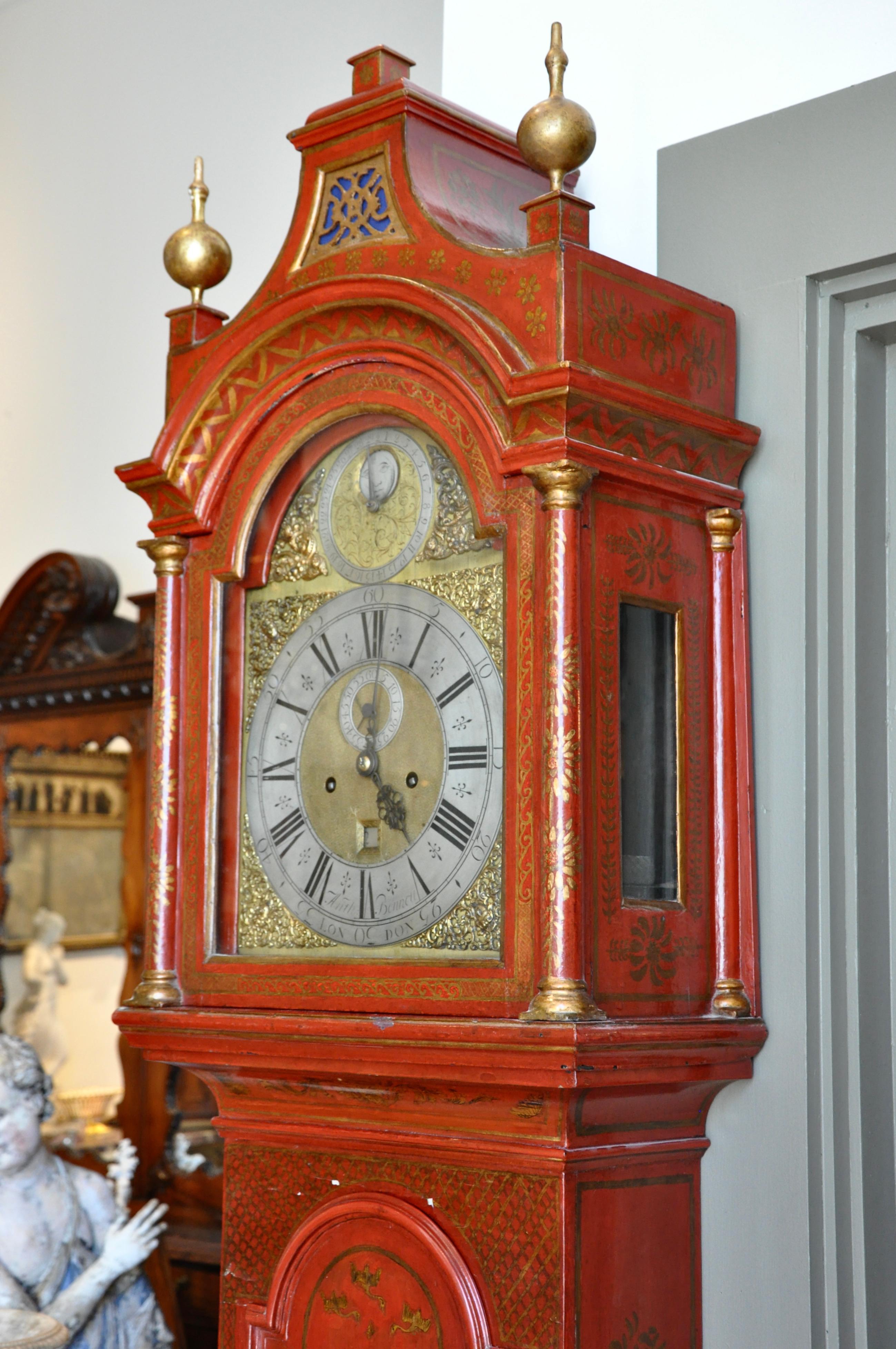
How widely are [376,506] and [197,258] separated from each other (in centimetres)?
48

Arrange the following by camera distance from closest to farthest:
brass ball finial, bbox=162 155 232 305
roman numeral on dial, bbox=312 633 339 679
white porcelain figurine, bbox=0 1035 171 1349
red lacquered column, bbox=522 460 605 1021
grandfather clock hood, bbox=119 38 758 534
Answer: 1. red lacquered column, bbox=522 460 605 1021
2. grandfather clock hood, bbox=119 38 758 534
3. roman numeral on dial, bbox=312 633 339 679
4. brass ball finial, bbox=162 155 232 305
5. white porcelain figurine, bbox=0 1035 171 1349

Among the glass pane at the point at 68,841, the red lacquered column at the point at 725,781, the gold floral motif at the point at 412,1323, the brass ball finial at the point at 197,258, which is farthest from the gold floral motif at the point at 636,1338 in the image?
the glass pane at the point at 68,841

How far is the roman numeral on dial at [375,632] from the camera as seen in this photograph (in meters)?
1.70

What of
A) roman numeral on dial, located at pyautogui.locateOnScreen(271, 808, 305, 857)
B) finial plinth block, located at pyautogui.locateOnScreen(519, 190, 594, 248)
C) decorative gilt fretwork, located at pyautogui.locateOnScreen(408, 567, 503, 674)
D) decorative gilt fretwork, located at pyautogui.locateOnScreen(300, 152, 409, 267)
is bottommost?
roman numeral on dial, located at pyautogui.locateOnScreen(271, 808, 305, 857)

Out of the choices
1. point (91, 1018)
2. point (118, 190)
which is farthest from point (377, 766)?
point (118, 190)

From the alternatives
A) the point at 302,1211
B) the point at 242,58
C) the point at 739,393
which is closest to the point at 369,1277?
the point at 302,1211

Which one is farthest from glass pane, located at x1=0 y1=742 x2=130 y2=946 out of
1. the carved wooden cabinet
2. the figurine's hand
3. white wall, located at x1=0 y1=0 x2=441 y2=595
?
the figurine's hand

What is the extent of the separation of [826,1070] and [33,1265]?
1.61 meters

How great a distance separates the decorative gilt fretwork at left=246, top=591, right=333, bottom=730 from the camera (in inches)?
71.0

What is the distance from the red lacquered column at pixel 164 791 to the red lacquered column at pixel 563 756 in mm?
532

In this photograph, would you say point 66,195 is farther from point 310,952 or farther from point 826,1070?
point 826,1070

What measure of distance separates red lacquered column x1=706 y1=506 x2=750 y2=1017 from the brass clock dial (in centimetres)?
31

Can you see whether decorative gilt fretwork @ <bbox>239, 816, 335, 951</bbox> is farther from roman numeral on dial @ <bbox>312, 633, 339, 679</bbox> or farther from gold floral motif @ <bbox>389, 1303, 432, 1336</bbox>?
gold floral motif @ <bbox>389, 1303, 432, 1336</bbox>

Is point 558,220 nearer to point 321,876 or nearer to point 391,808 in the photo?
point 391,808
